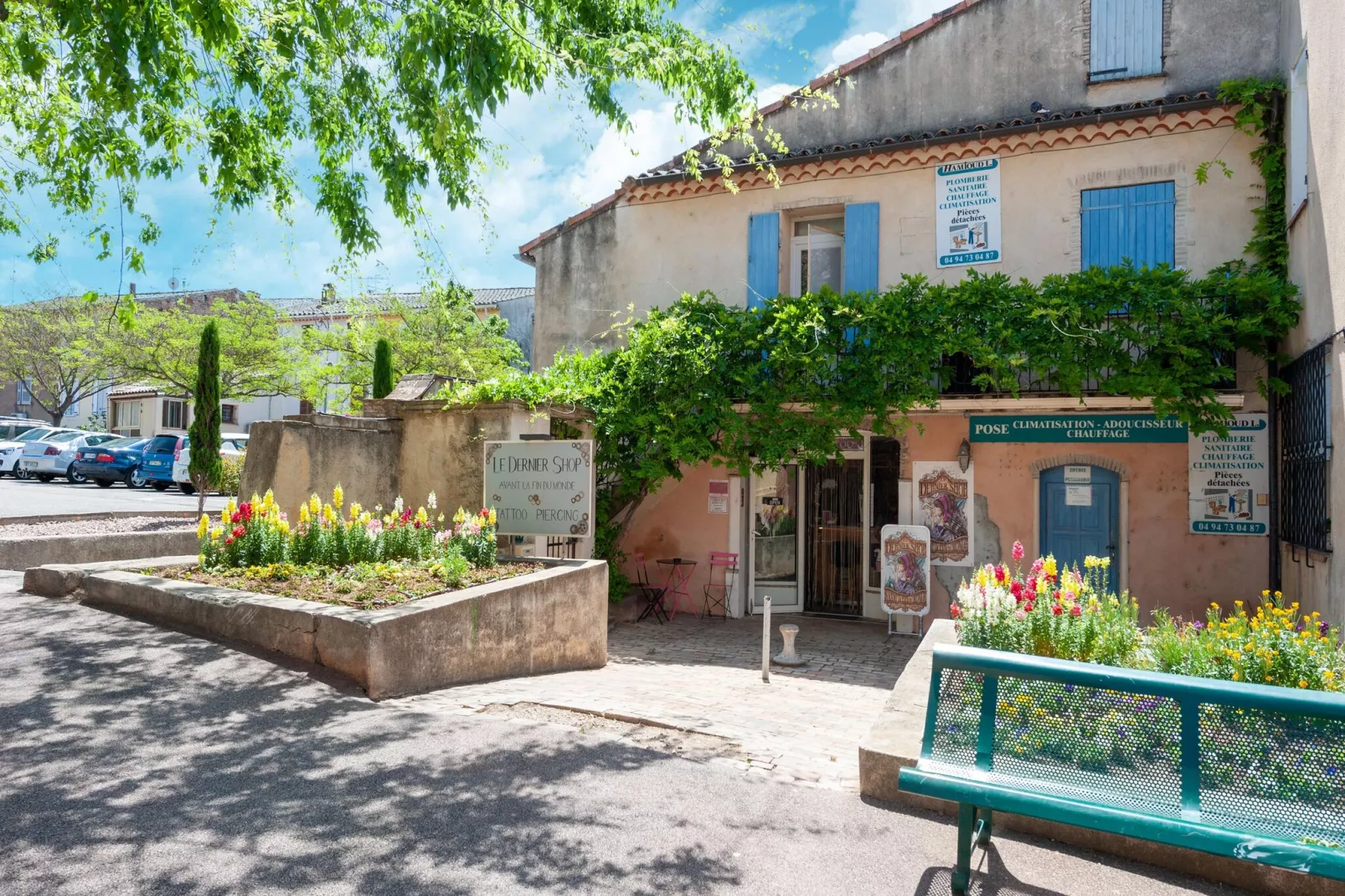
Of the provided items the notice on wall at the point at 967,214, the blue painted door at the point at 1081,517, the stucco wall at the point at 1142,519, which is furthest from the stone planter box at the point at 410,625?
the notice on wall at the point at 967,214

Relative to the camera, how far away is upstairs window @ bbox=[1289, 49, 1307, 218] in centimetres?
805

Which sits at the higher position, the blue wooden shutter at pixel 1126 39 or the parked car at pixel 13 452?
the blue wooden shutter at pixel 1126 39

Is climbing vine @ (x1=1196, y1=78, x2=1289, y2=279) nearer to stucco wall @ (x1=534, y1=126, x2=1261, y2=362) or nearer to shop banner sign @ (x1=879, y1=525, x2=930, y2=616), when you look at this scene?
stucco wall @ (x1=534, y1=126, x2=1261, y2=362)

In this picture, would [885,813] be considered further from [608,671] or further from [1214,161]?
[1214,161]

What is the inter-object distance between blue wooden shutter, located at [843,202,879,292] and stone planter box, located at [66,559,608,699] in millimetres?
5985

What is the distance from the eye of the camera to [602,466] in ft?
35.8

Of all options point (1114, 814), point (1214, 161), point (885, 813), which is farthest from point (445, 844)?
point (1214, 161)

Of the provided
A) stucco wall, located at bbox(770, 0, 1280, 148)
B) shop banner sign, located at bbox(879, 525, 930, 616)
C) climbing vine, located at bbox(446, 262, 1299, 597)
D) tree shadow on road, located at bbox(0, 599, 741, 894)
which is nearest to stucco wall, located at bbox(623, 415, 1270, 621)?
shop banner sign, located at bbox(879, 525, 930, 616)

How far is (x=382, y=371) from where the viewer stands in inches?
768

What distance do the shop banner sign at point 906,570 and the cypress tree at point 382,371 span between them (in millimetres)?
12454

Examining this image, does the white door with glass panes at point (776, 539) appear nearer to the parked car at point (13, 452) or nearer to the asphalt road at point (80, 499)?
the asphalt road at point (80, 499)

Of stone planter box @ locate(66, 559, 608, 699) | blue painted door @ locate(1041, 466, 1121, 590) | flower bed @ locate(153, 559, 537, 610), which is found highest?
blue painted door @ locate(1041, 466, 1121, 590)

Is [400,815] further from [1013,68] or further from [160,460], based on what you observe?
[160,460]

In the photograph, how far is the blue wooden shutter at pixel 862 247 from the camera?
1145cm
